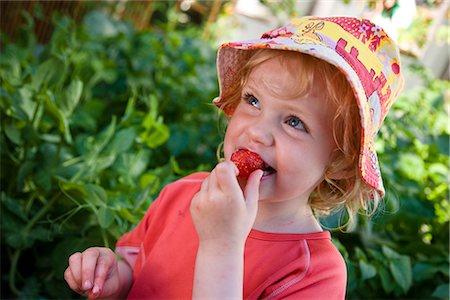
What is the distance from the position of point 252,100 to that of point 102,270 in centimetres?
45

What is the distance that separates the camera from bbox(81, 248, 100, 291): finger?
48.5 inches

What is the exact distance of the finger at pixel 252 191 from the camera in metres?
1.08

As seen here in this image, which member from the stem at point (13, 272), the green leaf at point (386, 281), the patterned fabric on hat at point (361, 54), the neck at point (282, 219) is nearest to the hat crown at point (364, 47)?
the patterned fabric on hat at point (361, 54)

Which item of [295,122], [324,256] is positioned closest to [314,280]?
[324,256]

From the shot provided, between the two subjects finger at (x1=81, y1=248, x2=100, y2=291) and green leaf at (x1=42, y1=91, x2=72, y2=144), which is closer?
finger at (x1=81, y1=248, x2=100, y2=291)

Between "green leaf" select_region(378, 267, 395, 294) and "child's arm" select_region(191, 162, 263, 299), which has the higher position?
"child's arm" select_region(191, 162, 263, 299)

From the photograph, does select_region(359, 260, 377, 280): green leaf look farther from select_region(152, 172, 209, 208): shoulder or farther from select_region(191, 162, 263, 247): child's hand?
select_region(191, 162, 263, 247): child's hand

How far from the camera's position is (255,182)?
1088 millimetres

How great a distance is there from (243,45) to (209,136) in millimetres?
1905

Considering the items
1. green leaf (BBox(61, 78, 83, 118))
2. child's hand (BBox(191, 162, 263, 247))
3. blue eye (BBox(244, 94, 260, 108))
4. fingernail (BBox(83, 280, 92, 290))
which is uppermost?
blue eye (BBox(244, 94, 260, 108))

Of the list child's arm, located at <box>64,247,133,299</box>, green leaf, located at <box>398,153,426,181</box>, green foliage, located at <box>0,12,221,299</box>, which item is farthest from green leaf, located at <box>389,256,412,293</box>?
child's arm, located at <box>64,247,133,299</box>

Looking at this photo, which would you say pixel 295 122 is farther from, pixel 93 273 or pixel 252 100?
pixel 93 273

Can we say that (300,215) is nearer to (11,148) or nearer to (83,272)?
(83,272)

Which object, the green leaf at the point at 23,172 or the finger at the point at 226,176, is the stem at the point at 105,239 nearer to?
the green leaf at the point at 23,172
